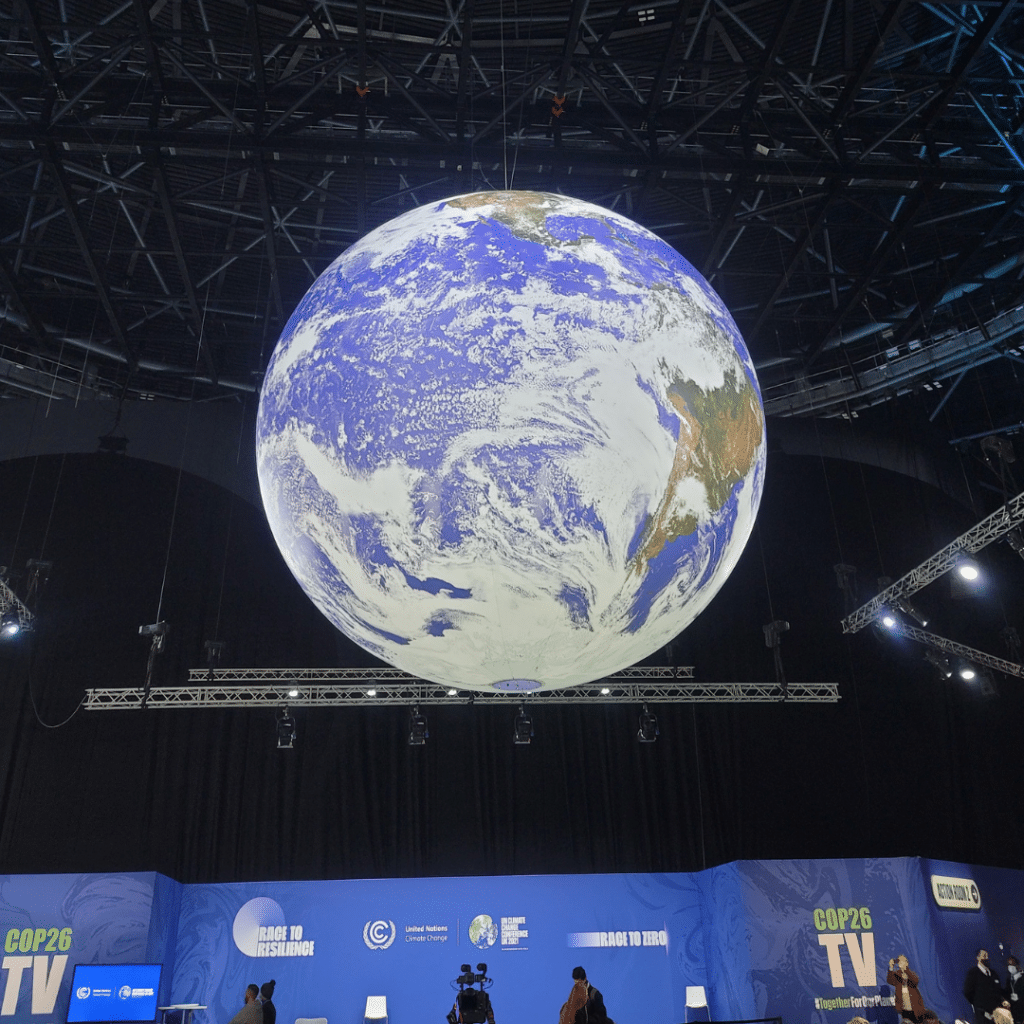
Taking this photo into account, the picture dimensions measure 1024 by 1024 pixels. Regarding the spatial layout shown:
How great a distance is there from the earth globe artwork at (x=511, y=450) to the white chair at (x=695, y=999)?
402 inches

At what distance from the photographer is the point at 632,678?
11.5 metres

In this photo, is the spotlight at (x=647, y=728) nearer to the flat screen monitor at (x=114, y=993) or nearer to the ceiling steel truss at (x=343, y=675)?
the ceiling steel truss at (x=343, y=675)

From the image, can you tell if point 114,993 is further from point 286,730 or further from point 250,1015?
point 250,1015

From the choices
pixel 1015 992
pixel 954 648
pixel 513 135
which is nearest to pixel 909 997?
pixel 1015 992

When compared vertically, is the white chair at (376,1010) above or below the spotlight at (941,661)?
below

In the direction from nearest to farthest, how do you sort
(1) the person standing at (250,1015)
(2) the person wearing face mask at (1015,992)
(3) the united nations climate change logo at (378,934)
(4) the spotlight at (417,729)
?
(1) the person standing at (250,1015) < (2) the person wearing face mask at (1015,992) < (3) the united nations climate change logo at (378,934) < (4) the spotlight at (417,729)

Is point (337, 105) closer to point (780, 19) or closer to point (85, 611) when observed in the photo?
point (780, 19)

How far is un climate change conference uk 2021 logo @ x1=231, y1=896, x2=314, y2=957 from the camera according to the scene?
1007cm

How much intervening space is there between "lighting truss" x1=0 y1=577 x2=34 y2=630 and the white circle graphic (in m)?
4.23

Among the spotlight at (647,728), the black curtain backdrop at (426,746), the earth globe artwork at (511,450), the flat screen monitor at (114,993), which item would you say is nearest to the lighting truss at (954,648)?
the black curtain backdrop at (426,746)

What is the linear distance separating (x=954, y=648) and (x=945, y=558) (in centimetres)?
194

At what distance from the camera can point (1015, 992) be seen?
8.91 meters

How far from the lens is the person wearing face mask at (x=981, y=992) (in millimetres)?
8828

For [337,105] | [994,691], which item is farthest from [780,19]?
[994,691]
